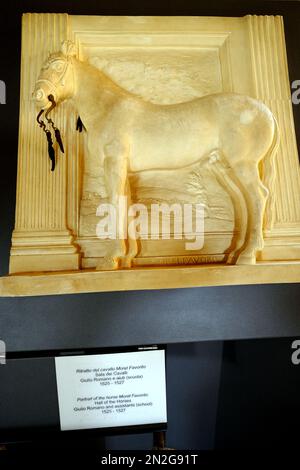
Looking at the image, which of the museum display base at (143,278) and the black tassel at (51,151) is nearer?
the museum display base at (143,278)

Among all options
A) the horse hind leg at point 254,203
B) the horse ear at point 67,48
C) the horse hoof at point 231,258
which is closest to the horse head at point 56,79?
the horse ear at point 67,48

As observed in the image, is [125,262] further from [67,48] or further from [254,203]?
[67,48]

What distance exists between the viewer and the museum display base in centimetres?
164

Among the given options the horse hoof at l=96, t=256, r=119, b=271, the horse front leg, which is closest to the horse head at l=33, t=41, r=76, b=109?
the horse front leg

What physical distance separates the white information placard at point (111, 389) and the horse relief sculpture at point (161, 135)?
1.91ft

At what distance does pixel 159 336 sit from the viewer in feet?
6.06

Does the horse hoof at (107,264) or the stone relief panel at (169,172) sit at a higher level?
the stone relief panel at (169,172)

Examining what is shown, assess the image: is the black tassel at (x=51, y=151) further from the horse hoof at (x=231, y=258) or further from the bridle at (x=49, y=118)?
the horse hoof at (x=231, y=258)

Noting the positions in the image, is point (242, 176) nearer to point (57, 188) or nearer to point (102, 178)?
point (102, 178)

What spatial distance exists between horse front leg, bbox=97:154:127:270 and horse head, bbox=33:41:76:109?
0.46 meters

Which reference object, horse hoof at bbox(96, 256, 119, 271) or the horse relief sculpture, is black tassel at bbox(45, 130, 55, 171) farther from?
horse hoof at bbox(96, 256, 119, 271)

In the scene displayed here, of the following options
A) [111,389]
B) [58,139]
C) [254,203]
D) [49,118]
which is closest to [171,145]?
[254,203]

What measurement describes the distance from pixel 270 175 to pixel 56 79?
4.43ft

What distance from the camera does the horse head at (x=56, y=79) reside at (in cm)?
181
